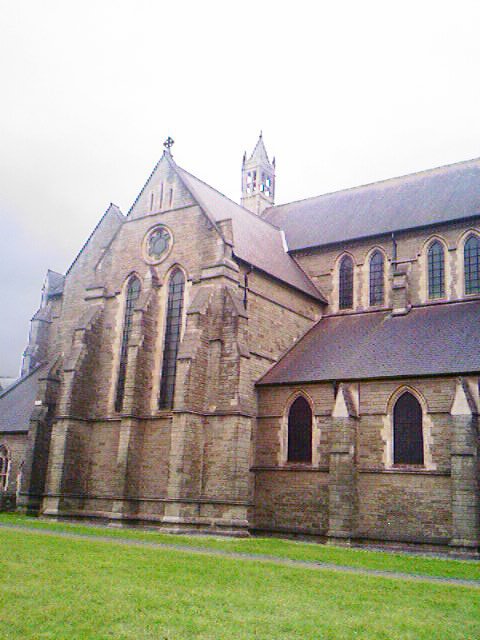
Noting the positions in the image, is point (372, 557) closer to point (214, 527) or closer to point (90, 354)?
point (214, 527)

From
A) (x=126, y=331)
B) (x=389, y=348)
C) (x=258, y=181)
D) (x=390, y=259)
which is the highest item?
(x=258, y=181)

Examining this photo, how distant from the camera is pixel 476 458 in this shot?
75.6 ft

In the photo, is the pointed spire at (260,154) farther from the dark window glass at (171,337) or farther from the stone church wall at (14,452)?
the stone church wall at (14,452)

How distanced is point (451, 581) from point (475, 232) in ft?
64.2

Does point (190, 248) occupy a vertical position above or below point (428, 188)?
below

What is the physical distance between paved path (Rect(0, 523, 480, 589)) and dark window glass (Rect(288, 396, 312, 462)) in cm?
811

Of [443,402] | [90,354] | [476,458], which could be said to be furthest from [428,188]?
[90,354]

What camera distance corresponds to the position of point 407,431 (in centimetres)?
2555

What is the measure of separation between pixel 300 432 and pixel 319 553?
792 cm

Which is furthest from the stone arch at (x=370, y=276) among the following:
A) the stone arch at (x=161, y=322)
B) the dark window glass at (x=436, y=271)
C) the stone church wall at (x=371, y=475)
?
the stone arch at (x=161, y=322)

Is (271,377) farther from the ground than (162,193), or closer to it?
closer to it

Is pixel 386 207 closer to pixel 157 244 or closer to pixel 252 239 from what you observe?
pixel 252 239

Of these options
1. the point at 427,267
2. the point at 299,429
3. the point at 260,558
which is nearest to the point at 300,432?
the point at 299,429

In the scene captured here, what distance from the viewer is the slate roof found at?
36812 mm
